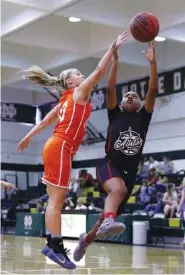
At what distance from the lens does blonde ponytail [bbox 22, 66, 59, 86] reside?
533 centimetres

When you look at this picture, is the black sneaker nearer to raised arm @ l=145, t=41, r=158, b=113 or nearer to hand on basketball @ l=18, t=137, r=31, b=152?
hand on basketball @ l=18, t=137, r=31, b=152

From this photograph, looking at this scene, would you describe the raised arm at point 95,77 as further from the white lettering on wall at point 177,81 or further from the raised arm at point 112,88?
the white lettering on wall at point 177,81

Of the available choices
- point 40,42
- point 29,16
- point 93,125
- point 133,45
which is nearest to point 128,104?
point 29,16

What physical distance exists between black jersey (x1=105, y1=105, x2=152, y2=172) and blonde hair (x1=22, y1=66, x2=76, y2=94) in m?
0.69

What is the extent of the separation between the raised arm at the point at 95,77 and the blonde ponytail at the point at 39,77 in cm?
37

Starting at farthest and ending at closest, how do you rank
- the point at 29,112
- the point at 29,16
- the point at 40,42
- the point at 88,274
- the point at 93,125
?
the point at 29,112 → the point at 93,125 → the point at 40,42 → the point at 29,16 → the point at 88,274

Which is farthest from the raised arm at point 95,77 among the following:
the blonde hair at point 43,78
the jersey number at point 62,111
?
the blonde hair at point 43,78

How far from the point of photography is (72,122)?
17.0ft

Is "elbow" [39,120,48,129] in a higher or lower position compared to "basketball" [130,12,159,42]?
lower

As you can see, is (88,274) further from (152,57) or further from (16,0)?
(16,0)

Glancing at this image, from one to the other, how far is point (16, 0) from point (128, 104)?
8.56 meters

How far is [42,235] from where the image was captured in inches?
719

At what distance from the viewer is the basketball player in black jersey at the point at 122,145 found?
17.7 ft

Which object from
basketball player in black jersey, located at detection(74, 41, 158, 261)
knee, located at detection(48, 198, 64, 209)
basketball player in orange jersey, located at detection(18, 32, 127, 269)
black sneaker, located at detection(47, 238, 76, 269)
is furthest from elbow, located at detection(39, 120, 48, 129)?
black sneaker, located at detection(47, 238, 76, 269)
